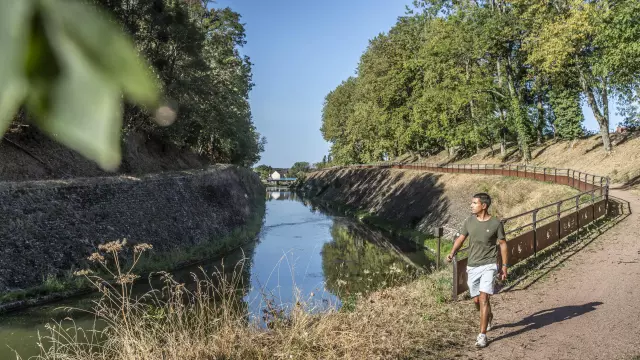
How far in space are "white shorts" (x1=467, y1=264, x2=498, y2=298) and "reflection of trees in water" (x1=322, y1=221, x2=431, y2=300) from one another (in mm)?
10937

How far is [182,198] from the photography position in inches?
1191

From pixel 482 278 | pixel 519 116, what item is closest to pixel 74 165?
pixel 482 278

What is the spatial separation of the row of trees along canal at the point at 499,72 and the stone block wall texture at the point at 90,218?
86.4 feet

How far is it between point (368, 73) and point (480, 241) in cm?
5570

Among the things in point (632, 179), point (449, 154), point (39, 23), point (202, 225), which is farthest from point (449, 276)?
point (449, 154)

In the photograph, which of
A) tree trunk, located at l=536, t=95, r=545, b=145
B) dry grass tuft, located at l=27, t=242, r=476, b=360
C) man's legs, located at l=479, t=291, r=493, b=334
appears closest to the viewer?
dry grass tuft, located at l=27, t=242, r=476, b=360

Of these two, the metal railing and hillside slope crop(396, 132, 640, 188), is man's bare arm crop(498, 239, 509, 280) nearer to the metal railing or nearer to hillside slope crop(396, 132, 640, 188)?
the metal railing

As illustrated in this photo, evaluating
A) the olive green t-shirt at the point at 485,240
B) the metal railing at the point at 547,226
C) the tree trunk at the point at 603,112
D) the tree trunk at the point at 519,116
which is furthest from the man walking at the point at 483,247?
the tree trunk at the point at 519,116

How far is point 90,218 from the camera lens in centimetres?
2241

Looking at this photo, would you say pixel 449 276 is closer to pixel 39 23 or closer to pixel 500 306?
pixel 500 306

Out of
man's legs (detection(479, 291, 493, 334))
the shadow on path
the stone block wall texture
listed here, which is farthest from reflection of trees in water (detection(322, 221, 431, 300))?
man's legs (detection(479, 291, 493, 334))

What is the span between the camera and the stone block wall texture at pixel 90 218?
18531 mm

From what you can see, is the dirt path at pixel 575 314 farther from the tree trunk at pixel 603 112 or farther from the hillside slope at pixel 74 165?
the tree trunk at pixel 603 112

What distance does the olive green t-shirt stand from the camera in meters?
8.01
